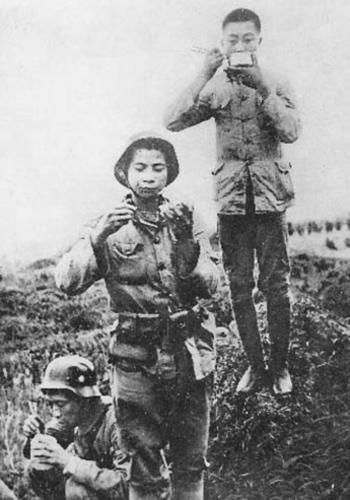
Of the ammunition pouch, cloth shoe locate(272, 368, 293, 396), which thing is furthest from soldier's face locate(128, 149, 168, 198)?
cloth shoe locate(272, 368, 293, 396)

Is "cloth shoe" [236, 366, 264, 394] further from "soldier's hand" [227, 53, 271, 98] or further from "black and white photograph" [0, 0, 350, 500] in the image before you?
"soldier's hand" [227, 53, 271, 98]

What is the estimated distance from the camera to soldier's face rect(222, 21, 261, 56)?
4.51 m

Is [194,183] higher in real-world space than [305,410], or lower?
higher

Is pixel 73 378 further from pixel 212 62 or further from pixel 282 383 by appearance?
pixel 212 62

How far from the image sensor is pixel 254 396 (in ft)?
15.3

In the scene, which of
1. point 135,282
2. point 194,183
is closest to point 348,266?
point 194,183

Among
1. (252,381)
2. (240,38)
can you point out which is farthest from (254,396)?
(240,38)

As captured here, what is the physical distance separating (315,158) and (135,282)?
1.30 meters

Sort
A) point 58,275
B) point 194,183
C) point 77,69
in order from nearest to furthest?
point 58,275
point 194,183
point 77,69

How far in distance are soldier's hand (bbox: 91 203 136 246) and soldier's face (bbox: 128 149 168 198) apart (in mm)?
201

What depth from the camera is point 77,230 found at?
188 inches

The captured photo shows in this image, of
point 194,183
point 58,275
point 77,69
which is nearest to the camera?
point 58,275

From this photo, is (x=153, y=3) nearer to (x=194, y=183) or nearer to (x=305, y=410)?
(x=194, y=183)

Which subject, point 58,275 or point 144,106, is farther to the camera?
point 144,106
